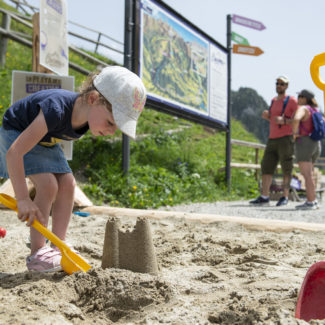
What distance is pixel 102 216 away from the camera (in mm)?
2857

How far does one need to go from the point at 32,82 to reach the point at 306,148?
2.93m

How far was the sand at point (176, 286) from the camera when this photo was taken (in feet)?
3.75

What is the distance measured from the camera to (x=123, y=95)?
150 centimetres

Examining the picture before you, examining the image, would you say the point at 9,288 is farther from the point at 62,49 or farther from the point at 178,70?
the point at 178,70

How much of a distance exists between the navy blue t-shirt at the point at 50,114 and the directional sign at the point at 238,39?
5353mm

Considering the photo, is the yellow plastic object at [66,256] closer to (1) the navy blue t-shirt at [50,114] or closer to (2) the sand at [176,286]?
(2) the sand at [176,286]

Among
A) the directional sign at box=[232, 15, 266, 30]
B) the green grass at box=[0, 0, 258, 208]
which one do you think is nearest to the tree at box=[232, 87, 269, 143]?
the green grass at box=[0, 0, 258, 208]

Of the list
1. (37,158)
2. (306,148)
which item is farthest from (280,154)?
(37,158)

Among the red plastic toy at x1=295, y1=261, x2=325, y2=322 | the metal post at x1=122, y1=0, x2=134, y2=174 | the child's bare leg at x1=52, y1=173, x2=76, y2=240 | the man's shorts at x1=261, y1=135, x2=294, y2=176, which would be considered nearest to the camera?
the red plastic toy at x1=295, y1=261, x2=325, y2=322

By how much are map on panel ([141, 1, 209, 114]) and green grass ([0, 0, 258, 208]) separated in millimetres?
836

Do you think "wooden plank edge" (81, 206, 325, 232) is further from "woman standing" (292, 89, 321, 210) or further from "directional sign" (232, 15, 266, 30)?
"directional sign" (232, 15, 266, 30)

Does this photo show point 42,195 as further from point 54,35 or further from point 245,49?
point 245,49

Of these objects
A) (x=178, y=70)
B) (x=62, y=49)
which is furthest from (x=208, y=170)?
(x=62, y=49)

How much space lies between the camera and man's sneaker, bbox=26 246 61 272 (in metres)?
1.59
